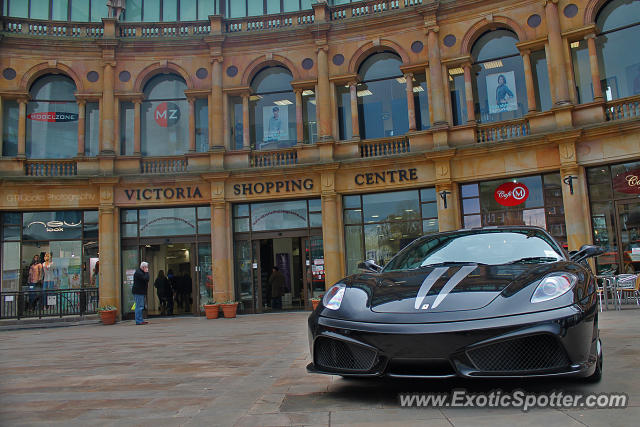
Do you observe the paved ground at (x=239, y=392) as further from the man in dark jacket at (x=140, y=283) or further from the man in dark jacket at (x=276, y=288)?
the man in dark jacket at (x=276, y=288)

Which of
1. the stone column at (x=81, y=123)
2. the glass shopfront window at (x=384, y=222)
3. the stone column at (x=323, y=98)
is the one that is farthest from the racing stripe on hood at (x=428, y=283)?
the stone column at (x=81, y=123)

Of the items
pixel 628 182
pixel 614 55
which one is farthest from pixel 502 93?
pixel 628 182

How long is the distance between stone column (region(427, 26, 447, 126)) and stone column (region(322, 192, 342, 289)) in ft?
14.7

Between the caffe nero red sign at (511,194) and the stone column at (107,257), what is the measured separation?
44.4 ft

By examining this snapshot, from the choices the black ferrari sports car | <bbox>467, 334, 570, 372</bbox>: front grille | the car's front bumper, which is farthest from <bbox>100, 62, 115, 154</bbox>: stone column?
<bbox>467, 334, 570, 372</bbox>: front grille

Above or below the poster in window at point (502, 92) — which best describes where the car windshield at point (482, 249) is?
below

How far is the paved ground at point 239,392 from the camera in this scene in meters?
3.33

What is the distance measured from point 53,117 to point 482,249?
63.8 ft

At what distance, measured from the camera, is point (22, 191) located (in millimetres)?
18875

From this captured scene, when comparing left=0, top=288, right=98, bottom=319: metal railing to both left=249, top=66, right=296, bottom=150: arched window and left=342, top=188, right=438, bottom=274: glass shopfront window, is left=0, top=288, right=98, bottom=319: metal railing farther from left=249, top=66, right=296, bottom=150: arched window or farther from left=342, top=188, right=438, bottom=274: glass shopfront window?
left=342, top=188, right=438, bottom=274: glass shopfront window

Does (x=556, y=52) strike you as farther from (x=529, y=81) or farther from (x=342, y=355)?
(x=342, y=355)

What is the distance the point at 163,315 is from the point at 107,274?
2.51 metres

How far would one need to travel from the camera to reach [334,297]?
4242 mm

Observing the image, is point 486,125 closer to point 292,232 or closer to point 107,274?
point 292,232
